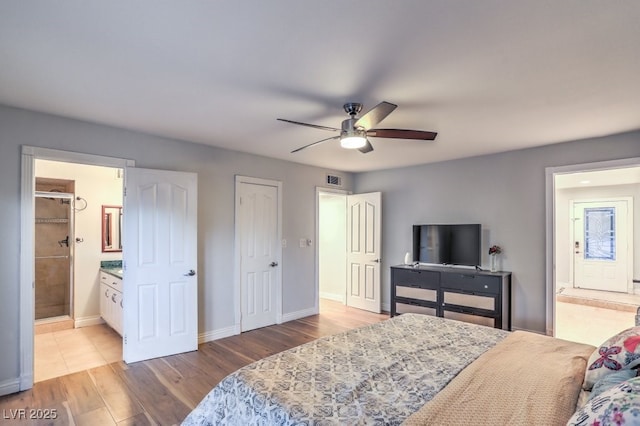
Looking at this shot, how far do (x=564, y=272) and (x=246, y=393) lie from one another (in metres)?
8.50

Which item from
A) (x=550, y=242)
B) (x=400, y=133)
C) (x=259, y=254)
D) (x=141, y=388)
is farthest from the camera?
(x=259, y=254)

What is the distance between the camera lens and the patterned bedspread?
147 centimetres

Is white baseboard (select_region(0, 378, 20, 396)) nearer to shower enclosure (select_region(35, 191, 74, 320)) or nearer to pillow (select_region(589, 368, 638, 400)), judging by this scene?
shower enclosure (select_region(35, 191, 74, 320))

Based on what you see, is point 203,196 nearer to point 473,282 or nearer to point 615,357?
point 473,282

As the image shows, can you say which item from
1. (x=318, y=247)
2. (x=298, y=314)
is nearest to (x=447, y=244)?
(x=318, y=247)

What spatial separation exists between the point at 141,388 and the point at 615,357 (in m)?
3.42

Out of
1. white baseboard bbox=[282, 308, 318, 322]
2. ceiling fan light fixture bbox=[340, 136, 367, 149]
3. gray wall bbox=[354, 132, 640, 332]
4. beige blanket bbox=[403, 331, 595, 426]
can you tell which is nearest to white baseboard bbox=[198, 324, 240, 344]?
white baseboard bbox=[282, 308, 318, 322]

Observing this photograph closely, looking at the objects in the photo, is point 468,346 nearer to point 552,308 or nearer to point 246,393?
point 246,393

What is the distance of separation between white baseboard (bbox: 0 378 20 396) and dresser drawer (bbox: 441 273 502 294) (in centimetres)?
475

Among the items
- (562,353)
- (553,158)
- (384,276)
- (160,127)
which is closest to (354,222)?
→ (384,276)

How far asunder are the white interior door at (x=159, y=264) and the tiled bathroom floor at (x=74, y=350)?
0.47 metres

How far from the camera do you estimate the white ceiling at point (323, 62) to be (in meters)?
1.66

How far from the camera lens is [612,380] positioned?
4.63 ft

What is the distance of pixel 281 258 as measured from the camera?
5129 mm
